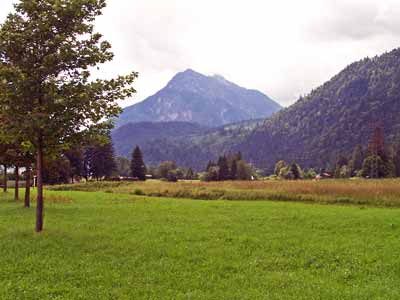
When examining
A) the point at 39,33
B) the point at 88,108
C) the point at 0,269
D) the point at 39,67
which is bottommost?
the point at 0,269

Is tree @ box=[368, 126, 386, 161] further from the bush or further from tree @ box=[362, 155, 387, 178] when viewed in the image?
the bush

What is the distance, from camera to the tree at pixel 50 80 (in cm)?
1925

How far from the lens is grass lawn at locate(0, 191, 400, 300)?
11898 millimetres

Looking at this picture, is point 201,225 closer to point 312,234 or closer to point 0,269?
point 312,234

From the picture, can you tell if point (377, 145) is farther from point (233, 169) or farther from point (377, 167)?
→ point (233, 169)

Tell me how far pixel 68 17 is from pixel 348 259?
15.2 metres

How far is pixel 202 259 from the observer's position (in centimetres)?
1555

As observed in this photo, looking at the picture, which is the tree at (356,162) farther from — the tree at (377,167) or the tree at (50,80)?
the tree at (50,80)

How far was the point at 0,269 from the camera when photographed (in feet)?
46.6

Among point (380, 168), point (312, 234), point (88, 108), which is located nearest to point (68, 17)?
point (88, 108)

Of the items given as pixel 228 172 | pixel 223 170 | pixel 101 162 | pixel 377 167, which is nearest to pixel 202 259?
pixel 101 162

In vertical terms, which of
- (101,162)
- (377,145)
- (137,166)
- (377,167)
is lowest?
(377,167)

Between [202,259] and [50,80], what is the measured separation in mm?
10481

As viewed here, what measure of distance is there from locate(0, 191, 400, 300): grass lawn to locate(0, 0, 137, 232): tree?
4.11m
